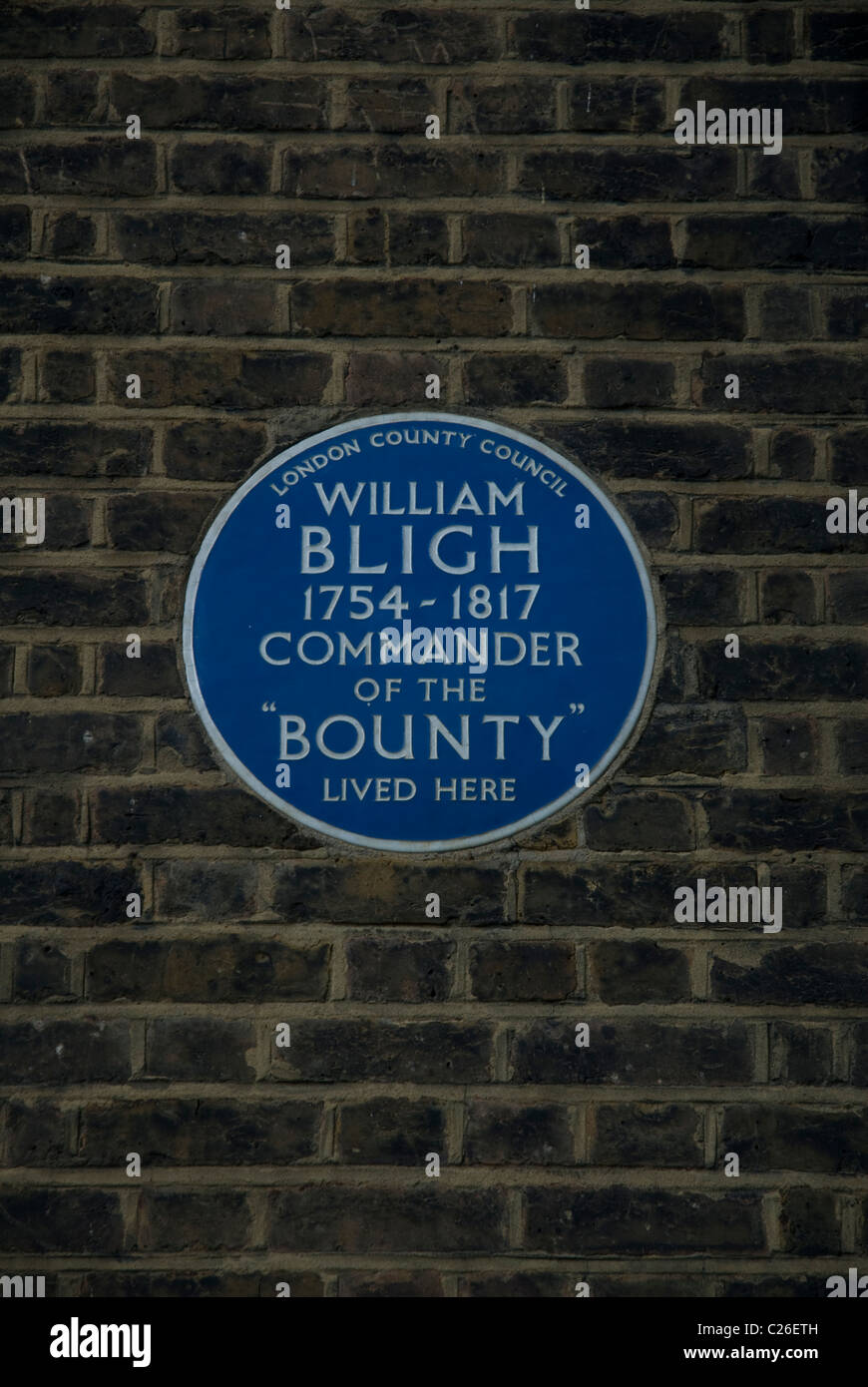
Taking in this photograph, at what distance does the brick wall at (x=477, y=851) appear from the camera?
1972mm

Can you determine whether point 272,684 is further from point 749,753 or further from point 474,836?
point 749,753

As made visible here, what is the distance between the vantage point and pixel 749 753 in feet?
6.77

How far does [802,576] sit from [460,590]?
0.57 m

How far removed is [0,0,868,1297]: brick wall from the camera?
77.6 inches

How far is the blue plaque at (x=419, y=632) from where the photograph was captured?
2.04 m

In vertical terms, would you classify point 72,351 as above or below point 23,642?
above

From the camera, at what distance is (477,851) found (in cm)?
203

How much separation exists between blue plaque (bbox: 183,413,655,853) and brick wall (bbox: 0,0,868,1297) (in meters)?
0.05

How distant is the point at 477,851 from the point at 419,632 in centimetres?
37

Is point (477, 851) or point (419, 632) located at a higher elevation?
point (419, 632)

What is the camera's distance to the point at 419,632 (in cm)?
206

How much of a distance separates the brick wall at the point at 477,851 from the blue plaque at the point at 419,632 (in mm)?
51
